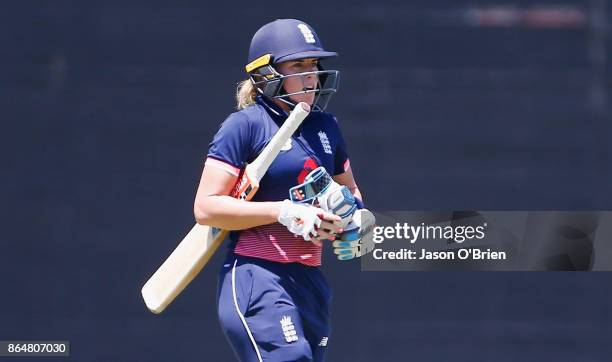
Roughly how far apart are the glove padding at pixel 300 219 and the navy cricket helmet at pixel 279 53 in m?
0.37

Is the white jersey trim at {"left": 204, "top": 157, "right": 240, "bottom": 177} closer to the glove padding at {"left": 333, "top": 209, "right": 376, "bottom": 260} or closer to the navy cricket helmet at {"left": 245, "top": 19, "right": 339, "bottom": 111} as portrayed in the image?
the navy cricket helmet at {"left": 245, "top": 19, "right": 339, "bottom": 111}

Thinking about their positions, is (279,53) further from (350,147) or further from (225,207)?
(350,147)

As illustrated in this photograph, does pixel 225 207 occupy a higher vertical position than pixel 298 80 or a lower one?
lower

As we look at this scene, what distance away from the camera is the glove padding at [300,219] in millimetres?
3047

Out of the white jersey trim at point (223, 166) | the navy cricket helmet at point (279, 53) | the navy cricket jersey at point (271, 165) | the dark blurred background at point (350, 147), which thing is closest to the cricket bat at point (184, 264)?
the navy cricket jersey at point (271, 165)

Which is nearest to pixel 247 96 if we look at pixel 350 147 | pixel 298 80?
pixel 298 80

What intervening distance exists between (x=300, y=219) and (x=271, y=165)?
0.73 ft

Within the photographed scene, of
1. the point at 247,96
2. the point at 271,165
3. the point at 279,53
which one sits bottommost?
the point at 271,165

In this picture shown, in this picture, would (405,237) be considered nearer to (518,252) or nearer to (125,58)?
(518,252)

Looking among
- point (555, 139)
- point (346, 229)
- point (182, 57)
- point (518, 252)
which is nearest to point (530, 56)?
point (555, 139)

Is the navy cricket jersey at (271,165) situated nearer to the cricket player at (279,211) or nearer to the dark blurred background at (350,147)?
the cricket player at (279,211)

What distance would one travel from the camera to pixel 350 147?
4.78 metres

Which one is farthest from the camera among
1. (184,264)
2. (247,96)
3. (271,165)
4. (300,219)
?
(184,264)

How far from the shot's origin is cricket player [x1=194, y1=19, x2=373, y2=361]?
3.11m
